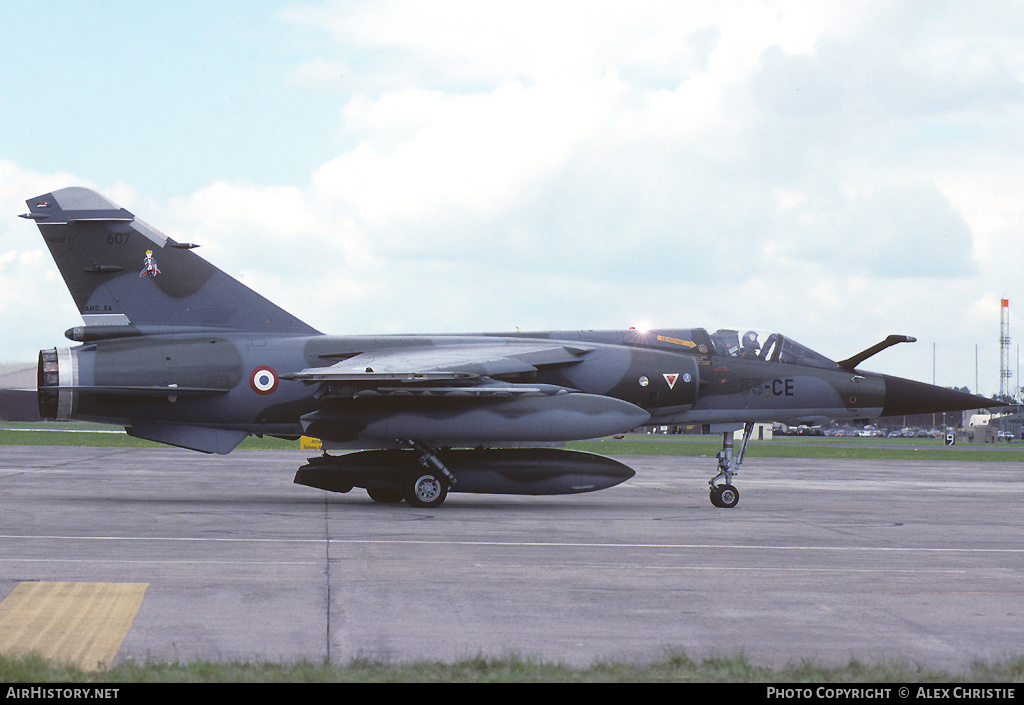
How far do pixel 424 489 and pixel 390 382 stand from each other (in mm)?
1880

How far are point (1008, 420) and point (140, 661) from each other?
13192 cm

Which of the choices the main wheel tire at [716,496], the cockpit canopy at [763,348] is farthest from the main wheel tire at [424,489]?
the cockpit canopy at [763,348]

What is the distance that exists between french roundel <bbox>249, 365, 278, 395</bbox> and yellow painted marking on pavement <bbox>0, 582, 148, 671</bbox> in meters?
9.45

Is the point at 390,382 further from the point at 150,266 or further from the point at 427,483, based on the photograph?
the point at 150,266

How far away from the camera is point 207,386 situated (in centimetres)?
1819

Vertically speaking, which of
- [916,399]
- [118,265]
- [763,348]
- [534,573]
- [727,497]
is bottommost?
[727,497]

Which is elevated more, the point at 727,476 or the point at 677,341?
the point at 677,341

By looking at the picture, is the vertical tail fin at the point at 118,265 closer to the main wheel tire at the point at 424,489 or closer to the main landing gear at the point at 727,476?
the main wheel tire at the point at 424,489

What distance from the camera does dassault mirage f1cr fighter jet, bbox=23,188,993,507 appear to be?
1752 cm

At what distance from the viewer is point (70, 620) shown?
296 inches

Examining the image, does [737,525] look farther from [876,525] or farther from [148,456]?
[148,456]

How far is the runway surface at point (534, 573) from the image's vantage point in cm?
709

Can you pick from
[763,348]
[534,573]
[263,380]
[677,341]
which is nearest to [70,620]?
[534,573]

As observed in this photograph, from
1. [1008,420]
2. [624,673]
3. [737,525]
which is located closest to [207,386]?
[737,525]
